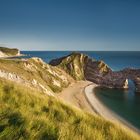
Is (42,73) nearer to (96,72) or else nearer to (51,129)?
(96,72)

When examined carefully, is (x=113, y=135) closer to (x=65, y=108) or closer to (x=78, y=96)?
(x=65, y=108)

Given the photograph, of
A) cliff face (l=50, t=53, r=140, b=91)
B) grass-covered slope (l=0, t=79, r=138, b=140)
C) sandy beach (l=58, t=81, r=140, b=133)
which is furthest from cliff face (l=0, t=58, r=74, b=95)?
grass-covered slope (l=0, t=79, r=138, b=140)

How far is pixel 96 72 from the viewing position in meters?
82.9

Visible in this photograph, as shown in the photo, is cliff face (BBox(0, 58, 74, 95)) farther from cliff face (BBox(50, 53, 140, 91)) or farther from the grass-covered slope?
the grass-covered slope

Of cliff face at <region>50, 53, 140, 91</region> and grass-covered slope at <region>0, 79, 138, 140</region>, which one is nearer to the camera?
grass-covered slope at <region>0, 79, 138, 140</region>

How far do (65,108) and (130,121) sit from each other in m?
34.4

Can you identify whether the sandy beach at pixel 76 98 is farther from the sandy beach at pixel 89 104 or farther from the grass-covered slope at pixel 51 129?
the grass-covered slope at pixel 51 129

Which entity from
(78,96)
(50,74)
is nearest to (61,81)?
(50,74)

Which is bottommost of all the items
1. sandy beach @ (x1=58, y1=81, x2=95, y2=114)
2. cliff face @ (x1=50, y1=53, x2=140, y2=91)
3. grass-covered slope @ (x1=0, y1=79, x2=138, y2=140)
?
sandy beach @ (x1=58, y1=81, x2=95, y2=114)

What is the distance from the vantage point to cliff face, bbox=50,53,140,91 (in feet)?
246

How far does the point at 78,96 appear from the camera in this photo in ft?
182

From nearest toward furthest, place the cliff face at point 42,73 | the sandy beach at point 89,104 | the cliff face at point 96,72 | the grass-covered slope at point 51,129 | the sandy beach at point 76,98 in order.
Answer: the grass-covered slope at point 51,129 → the sandy beach at point 89,104 → the sandy beach at point 76,98 → the cliff face at point 42,73 → the cliff face at point 96,72

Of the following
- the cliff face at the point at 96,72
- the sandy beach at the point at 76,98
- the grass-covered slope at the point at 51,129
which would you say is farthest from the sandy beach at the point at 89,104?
the grass-covered slope at the point at 51,129

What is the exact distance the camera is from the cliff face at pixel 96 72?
74875mm
